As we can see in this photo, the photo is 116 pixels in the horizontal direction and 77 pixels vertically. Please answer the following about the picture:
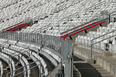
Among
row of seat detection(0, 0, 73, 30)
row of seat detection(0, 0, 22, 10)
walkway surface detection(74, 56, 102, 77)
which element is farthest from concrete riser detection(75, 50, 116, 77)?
row of seat detection(0, 0, 22, 10)

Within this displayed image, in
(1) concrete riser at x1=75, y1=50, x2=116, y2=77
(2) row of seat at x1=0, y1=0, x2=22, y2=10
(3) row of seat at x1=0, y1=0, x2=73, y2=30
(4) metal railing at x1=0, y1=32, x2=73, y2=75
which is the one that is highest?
(2) row of seat at x1=0, y1=0, x2=22, y2=10

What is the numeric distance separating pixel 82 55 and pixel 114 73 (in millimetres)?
5444

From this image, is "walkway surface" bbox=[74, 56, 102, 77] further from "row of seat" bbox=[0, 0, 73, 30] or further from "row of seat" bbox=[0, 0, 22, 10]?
"row of seat" bbox=[0, 0, 22, 10]

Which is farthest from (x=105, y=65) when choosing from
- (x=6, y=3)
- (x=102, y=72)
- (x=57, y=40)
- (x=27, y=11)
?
(x=6, y=3)

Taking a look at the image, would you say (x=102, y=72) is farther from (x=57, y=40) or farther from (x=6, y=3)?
(x=6, y=3)

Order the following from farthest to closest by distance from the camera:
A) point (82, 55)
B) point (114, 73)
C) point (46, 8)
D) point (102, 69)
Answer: point (46, 8) < point (82, 55) < point (102, 69) < point (114, 73)

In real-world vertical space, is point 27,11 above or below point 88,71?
above

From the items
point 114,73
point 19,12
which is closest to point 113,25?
point 114,73

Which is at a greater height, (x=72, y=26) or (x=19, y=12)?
(x=19, y=12)

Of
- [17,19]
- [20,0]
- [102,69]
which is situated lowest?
[102,69]

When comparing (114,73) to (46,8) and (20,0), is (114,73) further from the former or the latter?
(20,0)

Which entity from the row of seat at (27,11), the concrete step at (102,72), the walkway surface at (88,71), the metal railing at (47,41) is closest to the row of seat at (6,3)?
the row of seat at (27,11)

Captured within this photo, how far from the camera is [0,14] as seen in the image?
37562mm

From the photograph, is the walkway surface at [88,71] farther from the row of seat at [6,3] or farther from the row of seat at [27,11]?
the row of seat at [6,3]
